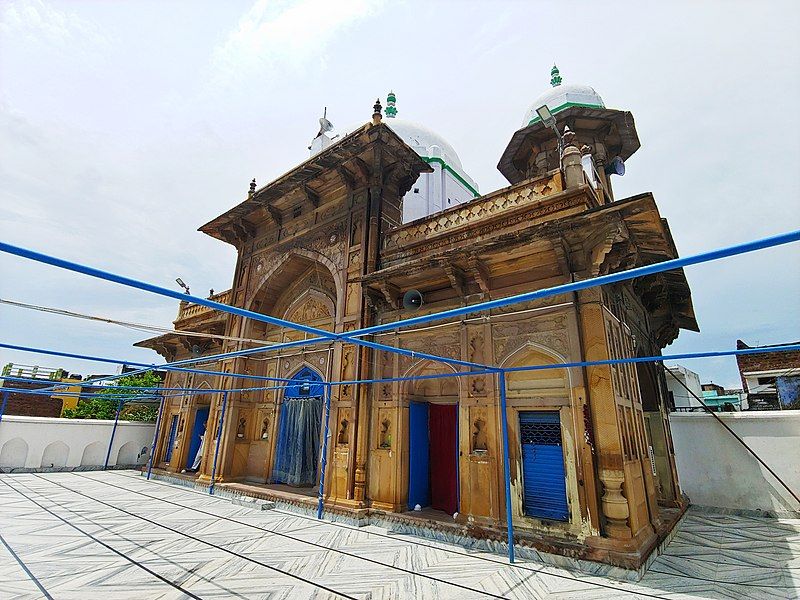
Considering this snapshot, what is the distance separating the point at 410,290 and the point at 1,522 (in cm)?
845

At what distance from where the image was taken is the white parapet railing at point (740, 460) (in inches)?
380

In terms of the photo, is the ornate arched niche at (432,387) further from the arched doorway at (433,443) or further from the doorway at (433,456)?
the doorway at (433,456)

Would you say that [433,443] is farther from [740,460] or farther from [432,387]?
[740,460]

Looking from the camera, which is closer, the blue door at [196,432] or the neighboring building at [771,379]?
the blue door at [196,432]

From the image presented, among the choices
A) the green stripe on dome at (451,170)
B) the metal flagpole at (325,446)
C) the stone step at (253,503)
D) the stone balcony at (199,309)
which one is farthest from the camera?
the green stripe on dome at (451,170)

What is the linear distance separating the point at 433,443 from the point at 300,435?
394 cm

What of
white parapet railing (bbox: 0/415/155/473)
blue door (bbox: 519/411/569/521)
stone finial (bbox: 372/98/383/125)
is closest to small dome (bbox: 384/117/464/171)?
stone finial (bbox: 372/98/383/125)

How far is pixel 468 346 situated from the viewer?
290 inches

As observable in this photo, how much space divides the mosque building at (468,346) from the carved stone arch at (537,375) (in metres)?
0.02

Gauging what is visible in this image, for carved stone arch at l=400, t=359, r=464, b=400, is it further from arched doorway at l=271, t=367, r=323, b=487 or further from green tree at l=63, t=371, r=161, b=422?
green tree at l=63, t=371, r=161, b=422

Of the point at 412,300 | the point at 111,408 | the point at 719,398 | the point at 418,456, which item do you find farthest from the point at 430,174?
the point at 111,408

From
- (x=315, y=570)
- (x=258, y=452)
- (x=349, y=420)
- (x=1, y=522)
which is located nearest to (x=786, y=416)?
(x=349, y=420)

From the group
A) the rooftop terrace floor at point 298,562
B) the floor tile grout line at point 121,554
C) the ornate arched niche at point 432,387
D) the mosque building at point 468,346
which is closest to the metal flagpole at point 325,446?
the mosque building at point 468,346

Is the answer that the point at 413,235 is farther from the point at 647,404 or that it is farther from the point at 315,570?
the point at 647,404
